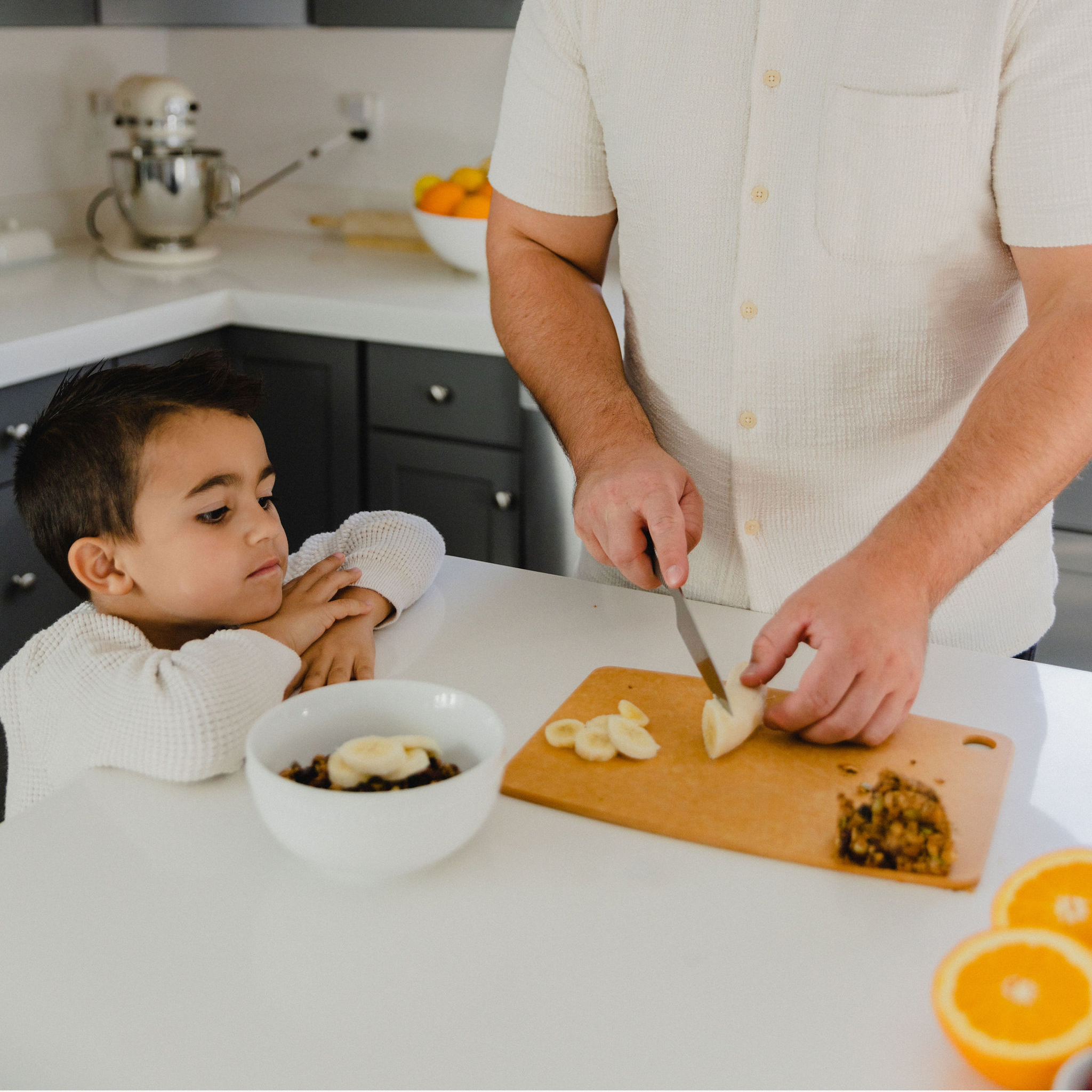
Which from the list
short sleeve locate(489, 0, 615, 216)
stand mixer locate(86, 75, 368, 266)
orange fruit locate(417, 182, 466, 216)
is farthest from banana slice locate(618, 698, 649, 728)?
stand mixer locate(86, 75, 368, 266)

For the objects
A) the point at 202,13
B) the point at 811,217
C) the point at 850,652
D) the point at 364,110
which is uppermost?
the point at 202,13

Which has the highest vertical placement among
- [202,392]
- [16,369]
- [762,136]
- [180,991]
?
[762,136]

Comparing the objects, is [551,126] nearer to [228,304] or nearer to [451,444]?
[451,444]

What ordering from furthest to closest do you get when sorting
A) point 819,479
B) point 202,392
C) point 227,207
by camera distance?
point 227,207, point 819,479, point 202,392

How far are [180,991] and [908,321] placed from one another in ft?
2.94

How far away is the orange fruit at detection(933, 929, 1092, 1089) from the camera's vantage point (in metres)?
0.53

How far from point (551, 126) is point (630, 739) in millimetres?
742

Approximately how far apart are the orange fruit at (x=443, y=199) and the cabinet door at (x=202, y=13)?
1.65 feet

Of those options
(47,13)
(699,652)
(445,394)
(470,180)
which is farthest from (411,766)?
(47,13)

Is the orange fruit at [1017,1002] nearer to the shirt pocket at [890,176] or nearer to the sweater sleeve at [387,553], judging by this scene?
the sweater sleeve at [387,553]

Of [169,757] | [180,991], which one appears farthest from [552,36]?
[180,991]

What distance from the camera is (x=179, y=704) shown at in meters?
0.80

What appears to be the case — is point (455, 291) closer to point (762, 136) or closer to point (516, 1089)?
point (762, 136)

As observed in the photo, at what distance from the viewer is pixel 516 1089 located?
0.55 m
